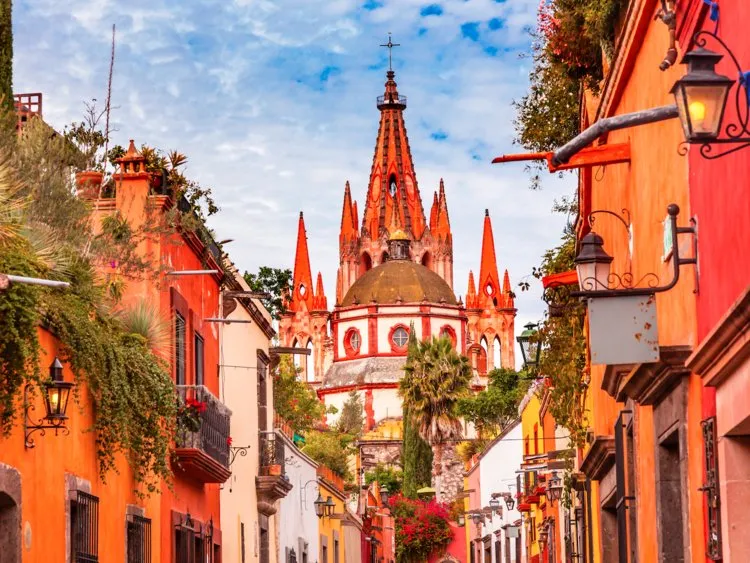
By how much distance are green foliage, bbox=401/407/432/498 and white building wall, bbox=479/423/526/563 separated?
32195 mm

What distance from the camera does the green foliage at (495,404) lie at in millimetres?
80438

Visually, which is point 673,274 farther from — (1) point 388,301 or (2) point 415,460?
(1) point 388,301

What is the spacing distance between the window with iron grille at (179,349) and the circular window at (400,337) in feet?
297

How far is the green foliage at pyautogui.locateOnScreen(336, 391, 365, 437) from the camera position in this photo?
102 metres

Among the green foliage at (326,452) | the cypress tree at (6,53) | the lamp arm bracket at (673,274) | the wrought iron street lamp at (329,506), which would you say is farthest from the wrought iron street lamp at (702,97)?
the green foliage at (326,452)

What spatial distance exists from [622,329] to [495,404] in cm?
7407

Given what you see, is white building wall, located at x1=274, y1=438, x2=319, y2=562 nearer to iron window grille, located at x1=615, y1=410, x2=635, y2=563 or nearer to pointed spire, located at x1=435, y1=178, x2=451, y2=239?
iron window grille, located at x1=615, y1=410, x2=635, y2=563

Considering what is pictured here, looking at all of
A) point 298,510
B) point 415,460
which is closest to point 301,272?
point 415,460

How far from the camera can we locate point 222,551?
23406mm

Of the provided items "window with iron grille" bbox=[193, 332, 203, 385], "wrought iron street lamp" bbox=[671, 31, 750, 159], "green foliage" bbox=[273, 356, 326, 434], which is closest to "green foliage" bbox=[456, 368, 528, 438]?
"green foliage" bbox=[273, 356, 326, 434]

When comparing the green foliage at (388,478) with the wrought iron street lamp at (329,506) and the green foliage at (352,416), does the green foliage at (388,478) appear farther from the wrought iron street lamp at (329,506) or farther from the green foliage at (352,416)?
the wrought iron street lamp at (329,506)

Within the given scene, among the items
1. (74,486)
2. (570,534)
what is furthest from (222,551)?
(74,486)

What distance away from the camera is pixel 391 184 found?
126m

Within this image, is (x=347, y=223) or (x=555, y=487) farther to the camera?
(x=347, y=223)
